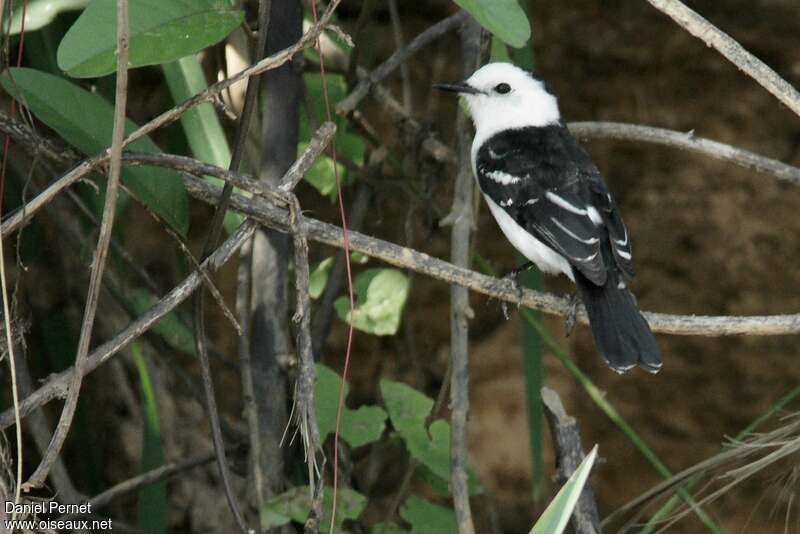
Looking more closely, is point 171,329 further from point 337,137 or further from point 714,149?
point 714,149

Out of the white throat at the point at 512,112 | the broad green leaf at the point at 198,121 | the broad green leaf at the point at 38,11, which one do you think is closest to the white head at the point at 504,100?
the white throat at the point at 512,112

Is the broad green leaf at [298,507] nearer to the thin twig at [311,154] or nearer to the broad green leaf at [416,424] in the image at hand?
the broad green leaf at [416,424]

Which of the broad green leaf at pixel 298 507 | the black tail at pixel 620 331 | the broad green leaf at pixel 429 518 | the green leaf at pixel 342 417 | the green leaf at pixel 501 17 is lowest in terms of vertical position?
the broad green leaf at pixel 429 518

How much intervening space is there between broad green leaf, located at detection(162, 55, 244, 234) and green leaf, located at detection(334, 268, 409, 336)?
366mm

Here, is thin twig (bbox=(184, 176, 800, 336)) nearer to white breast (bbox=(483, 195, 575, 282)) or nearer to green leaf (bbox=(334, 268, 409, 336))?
green leaf (bbox=(334, 268, 409, 336))

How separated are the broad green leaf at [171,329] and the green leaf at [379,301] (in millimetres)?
484

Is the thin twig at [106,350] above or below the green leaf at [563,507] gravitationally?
below

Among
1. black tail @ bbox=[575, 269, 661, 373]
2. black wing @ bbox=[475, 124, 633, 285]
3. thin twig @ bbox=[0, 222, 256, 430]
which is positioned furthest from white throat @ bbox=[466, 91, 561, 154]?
thin twig @ bbox=[0, 222, 256, 430]

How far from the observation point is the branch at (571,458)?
7.94 ft

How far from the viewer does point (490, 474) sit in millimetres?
4305

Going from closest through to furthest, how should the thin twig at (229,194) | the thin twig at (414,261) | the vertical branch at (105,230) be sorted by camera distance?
the vertical branch at (105,230) < the thin twig at (229,194) < the thin twig at (414,261)

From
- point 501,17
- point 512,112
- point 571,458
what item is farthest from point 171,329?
point 501,17

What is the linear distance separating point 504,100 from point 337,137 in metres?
0.70

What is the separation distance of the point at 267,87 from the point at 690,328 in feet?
4.08
